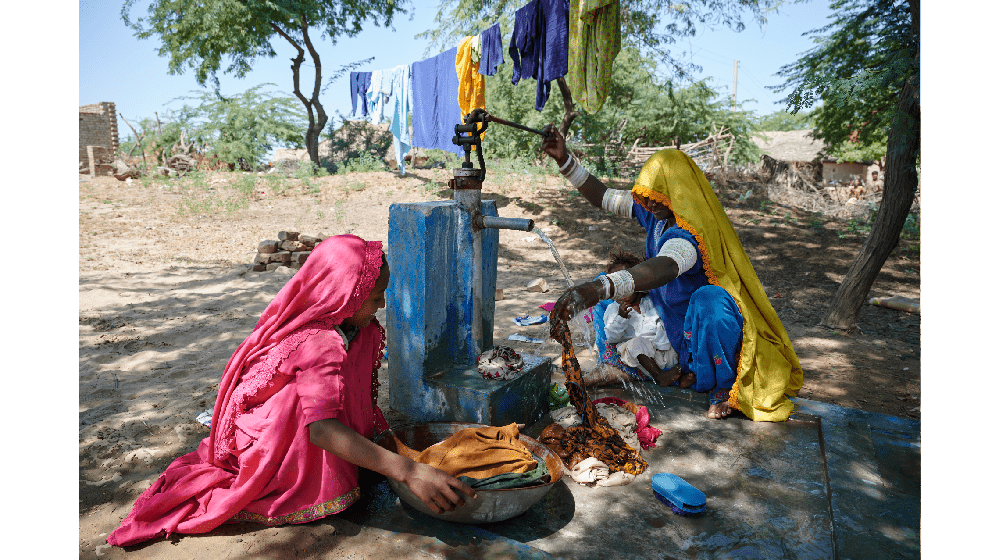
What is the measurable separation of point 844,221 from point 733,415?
8.33 m

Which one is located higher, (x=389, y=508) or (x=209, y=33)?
(x=209, y=33)

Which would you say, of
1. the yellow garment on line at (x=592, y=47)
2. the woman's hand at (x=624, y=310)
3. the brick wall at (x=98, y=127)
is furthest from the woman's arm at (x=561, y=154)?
the brick wall at (x=98, y=127)

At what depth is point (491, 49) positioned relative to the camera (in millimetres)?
6977

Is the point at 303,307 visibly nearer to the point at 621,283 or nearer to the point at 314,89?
the point at 621,283

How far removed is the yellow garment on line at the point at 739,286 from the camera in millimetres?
2754

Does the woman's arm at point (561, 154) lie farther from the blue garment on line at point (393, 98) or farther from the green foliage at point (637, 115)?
the green foliage at point (637, 115)

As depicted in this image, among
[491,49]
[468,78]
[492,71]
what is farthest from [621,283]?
[468,78]

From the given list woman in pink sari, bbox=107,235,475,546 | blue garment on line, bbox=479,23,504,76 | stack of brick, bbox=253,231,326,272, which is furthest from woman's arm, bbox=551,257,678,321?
blue garment on line, bbox=479,23,504,76

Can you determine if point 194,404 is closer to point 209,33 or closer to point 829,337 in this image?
point 829,337

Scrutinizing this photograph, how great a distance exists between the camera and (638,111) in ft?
49.6

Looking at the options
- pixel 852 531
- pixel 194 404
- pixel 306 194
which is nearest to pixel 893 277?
pixel 852 531

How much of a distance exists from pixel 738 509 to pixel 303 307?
176cm

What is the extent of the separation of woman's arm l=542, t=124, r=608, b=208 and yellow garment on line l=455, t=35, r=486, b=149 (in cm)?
449

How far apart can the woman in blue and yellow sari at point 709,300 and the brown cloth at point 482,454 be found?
94 cm
